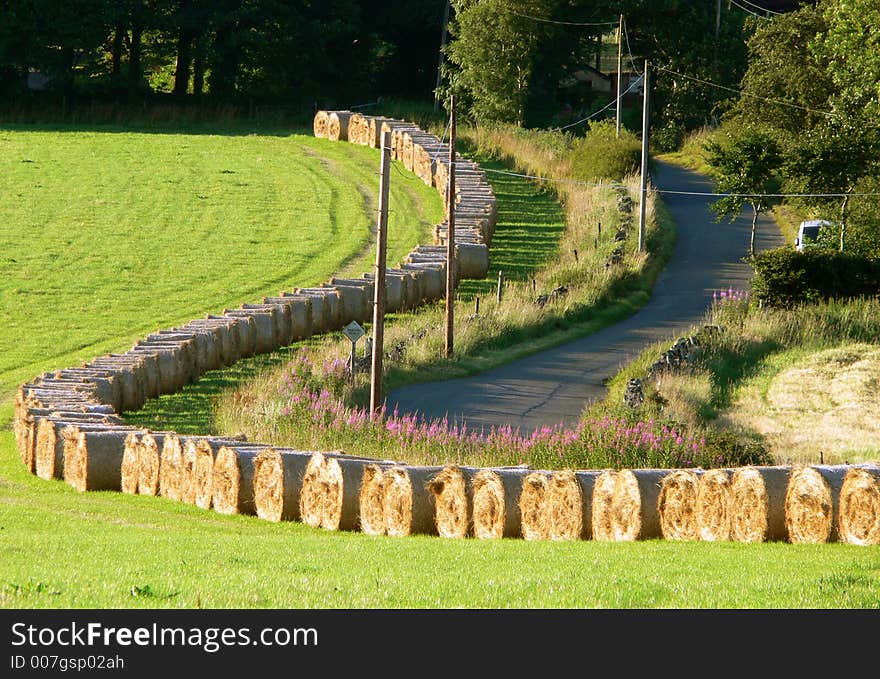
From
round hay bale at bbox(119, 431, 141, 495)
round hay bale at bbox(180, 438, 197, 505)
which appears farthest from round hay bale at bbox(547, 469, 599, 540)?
round hay bale at bbox(119, 431, 141, 495)

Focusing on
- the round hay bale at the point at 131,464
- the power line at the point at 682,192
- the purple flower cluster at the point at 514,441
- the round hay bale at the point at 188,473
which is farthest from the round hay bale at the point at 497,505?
the power line at the point at 682,192

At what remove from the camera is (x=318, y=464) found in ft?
69.3

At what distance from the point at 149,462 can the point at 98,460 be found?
1.10m

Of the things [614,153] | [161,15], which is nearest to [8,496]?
[614,153]

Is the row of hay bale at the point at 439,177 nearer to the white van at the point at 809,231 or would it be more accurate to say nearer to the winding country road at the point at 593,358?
the winding country road at the point at 593,358

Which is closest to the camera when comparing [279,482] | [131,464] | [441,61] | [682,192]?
[279,482]

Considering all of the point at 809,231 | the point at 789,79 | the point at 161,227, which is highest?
the point at 789,79

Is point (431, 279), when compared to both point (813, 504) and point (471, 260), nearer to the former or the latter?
point (471, 260)

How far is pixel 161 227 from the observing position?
174 feet

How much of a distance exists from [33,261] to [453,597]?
120ft

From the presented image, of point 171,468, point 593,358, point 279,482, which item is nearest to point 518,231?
point 593,358

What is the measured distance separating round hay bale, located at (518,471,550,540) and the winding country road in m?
11.4

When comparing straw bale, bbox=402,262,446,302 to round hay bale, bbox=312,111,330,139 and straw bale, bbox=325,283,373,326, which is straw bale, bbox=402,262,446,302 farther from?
round hay bale, bbox=312,111,330,139

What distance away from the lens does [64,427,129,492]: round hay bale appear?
24.2 m
